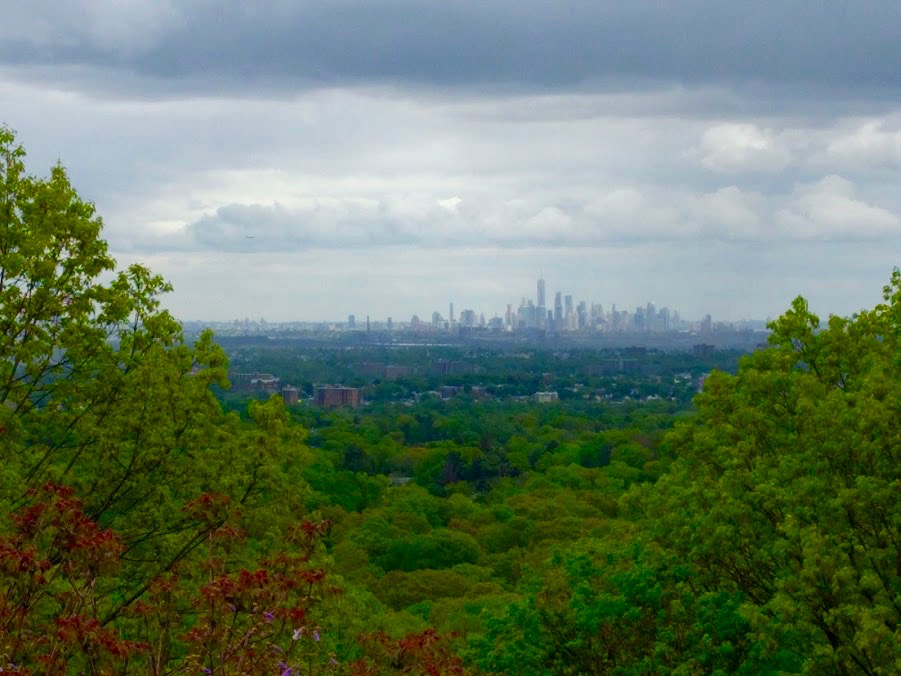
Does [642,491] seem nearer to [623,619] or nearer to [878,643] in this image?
[623,619]

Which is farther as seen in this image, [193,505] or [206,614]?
[193,505]

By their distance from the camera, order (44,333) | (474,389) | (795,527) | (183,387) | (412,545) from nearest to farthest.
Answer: (795,527) → (44,333) → (183,387) → (412,545) → (474,389)

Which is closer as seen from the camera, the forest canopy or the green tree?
the forest canopy

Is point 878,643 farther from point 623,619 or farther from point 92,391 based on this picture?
point 92,391

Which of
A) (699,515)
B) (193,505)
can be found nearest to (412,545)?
(699,515)

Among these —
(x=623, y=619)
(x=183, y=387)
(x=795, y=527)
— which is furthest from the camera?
(x=623, y=619)

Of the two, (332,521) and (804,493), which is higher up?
(804,493)

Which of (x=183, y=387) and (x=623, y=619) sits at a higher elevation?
(x=183, y=387)

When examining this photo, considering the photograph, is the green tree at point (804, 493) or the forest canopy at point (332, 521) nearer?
the forest canopy at point (332, 521)

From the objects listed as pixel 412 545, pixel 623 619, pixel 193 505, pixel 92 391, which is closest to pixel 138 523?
pixel 92 391

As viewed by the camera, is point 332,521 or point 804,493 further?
point 332,521
